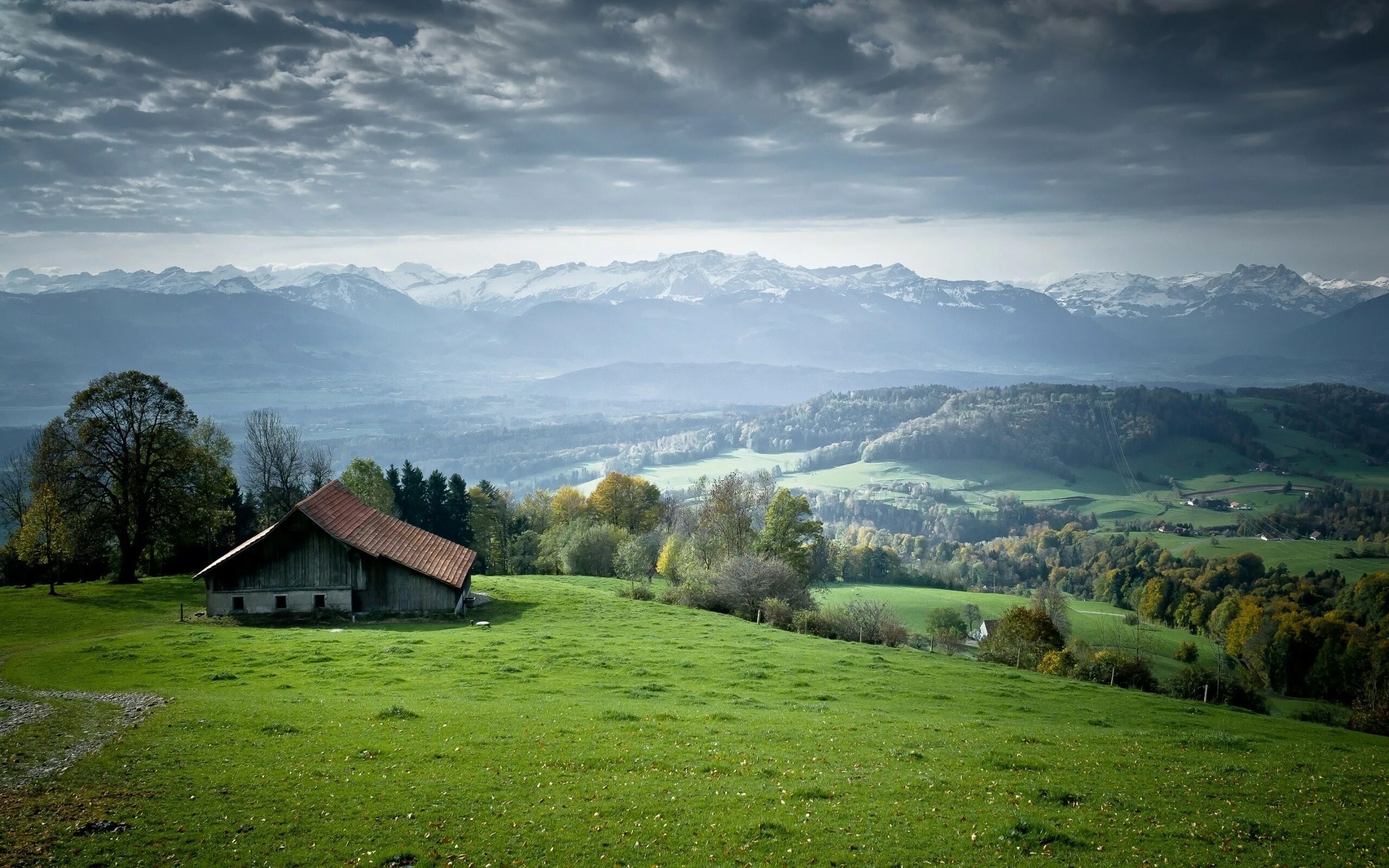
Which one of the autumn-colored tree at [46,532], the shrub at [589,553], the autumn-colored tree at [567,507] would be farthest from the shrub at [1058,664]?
the autumn-colored tree at [567,507]

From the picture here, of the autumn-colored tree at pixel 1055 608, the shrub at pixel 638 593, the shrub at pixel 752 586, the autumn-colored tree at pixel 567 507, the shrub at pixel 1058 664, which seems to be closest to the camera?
the shrub at pixel 1058 664

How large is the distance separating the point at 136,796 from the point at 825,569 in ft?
269

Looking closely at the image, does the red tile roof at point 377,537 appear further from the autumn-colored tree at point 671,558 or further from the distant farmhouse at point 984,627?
the distant farmhouse at point 984,627

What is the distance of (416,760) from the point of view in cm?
1708

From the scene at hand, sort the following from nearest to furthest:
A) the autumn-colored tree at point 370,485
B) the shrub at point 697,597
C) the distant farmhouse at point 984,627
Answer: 1. the shrub at point 697,597
2. the autumn-colored tree at point 370,485
3. the distant farmhouse at point 984,627

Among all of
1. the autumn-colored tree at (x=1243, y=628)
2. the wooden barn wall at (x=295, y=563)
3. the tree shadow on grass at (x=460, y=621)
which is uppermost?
the wooden barn wall at (x=295, y=563)

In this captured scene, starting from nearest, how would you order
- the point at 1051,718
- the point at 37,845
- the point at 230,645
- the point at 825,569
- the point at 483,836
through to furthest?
the point at 37,845, the point at 483,836, the point at 1051,718, the point at 230,645, the point at 825,569

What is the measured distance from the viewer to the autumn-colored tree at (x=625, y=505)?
9638 centimetres

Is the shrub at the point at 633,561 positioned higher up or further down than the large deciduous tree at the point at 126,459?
further down

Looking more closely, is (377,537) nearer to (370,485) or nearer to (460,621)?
(460,621)

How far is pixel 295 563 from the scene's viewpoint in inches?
1725

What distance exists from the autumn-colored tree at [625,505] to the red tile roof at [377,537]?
43.5 meters

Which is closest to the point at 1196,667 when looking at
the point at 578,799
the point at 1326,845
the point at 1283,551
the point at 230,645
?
the point at 1326,845

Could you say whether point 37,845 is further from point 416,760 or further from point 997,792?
point 997,792
